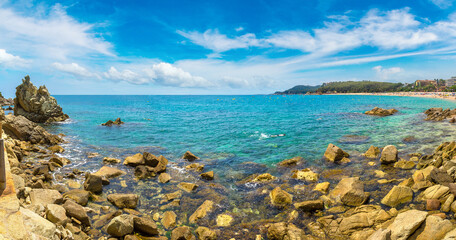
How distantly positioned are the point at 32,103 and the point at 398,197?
60.2 meters

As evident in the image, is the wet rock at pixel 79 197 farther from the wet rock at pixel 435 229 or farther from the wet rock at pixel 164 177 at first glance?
the wet rock at pixel 435 229

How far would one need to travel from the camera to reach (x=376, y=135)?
98.1ft

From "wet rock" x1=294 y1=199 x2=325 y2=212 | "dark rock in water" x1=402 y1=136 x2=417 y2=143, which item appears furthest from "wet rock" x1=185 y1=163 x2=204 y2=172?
"dark rock in water" x1=402 y1=136 x2=417 y2=143

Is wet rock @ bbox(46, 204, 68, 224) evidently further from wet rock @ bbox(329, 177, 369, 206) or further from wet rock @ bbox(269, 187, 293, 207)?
wet rock @ bbox(329, 177, 369, 206)

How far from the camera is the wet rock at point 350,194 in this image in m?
12.1

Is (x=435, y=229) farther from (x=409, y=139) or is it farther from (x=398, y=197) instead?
(x=409, y=139)

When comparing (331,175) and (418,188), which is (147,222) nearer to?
(331,175)

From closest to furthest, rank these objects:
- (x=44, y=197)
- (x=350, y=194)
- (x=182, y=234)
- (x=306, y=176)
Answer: (x=182, y=234) < (x=44, y=197) < (x=350, y=194) < (x=306, y=176)

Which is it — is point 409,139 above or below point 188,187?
above

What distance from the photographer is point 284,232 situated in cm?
965

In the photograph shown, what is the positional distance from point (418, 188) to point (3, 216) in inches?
707

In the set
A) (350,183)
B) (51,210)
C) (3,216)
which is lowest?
(350,183)

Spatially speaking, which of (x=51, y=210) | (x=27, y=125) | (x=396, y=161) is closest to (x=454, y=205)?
(x=396, y=161)

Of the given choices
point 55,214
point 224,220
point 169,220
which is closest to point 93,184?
point 55,214
